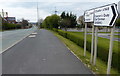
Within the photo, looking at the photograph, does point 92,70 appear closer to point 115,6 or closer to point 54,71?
point 54,71

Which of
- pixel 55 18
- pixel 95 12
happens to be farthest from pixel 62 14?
pixel 95 12

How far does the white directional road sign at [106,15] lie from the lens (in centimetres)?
375

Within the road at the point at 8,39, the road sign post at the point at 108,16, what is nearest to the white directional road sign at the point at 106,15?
the road sign post at the point at 108,16

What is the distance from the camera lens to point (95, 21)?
499cm

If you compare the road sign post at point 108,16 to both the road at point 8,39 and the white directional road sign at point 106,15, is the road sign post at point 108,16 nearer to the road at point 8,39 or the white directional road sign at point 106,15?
the white directional road sign at point 106,15

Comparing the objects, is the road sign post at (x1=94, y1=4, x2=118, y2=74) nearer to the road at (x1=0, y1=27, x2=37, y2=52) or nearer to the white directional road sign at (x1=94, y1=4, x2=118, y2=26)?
the white directional road sign at (x1=94, y1=4, x2=118, y2=26)

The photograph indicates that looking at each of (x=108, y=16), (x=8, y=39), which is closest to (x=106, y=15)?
(x=108, y=16)

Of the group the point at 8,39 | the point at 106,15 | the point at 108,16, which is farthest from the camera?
the point at 8,39

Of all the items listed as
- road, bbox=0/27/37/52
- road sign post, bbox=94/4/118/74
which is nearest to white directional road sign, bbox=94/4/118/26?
road sign post, bbox=94/4/118/74

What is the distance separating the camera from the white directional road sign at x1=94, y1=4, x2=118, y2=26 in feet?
12.3

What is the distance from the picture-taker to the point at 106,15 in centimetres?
413

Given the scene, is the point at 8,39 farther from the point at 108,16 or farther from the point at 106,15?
the point at 108,16

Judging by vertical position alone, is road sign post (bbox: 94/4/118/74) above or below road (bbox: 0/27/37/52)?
above

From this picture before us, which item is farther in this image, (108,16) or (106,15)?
(106,15)
